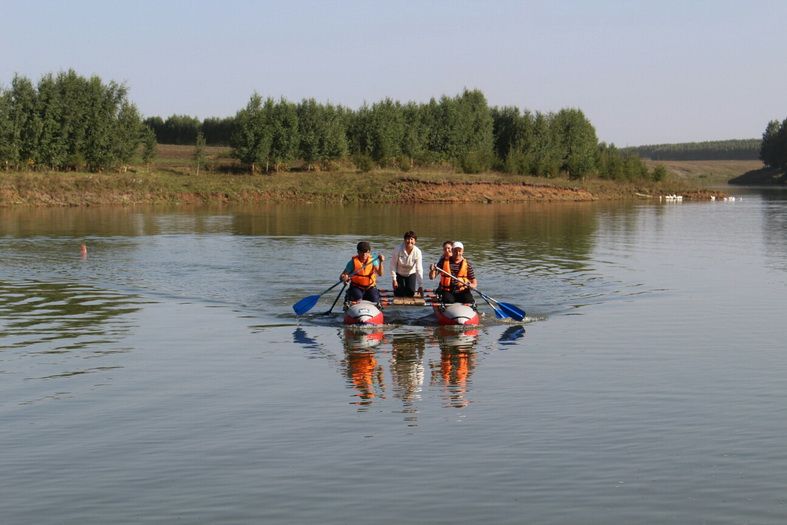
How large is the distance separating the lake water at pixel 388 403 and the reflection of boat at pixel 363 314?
41cm

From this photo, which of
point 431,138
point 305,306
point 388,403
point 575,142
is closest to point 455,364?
point 388,403

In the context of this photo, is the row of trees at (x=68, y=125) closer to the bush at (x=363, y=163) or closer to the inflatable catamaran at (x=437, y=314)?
the bush at (x=363, y=163)

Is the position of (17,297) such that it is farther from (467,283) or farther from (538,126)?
(538,126)

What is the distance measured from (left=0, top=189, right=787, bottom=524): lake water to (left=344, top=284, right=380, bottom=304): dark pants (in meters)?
0.86

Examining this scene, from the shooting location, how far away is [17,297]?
3084 centimetres

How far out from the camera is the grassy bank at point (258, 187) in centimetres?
9581

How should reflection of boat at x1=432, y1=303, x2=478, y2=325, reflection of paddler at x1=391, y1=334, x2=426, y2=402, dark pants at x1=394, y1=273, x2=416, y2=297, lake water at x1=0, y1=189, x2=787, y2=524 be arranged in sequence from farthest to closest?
dark pants at x1=394, y1=273, x2=416, y2=297
reflection of boat at x1=432, y1=303, x2=478, y2=325
reflection of paddler at x1=391, y1=334, x2=426, y2=402
lake water at x1=0, y1=189, x2=787, y2=524

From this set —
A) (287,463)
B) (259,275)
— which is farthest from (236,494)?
(259,275)

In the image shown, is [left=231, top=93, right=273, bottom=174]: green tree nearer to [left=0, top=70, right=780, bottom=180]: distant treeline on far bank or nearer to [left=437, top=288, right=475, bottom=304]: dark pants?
[left=0, top=70, right=780, bottom=180]: distant treeline on far bank

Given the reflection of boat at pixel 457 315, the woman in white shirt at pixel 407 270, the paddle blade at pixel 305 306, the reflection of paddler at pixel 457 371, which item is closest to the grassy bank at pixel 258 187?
the paddle blade at pixel 305 306

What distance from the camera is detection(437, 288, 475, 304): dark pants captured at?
88.3 ft

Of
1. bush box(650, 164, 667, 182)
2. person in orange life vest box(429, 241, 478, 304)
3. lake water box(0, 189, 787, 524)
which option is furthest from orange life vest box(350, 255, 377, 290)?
bush box(650, 164, 667, 182)

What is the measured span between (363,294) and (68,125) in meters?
84.8

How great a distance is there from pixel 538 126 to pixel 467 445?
138 m
